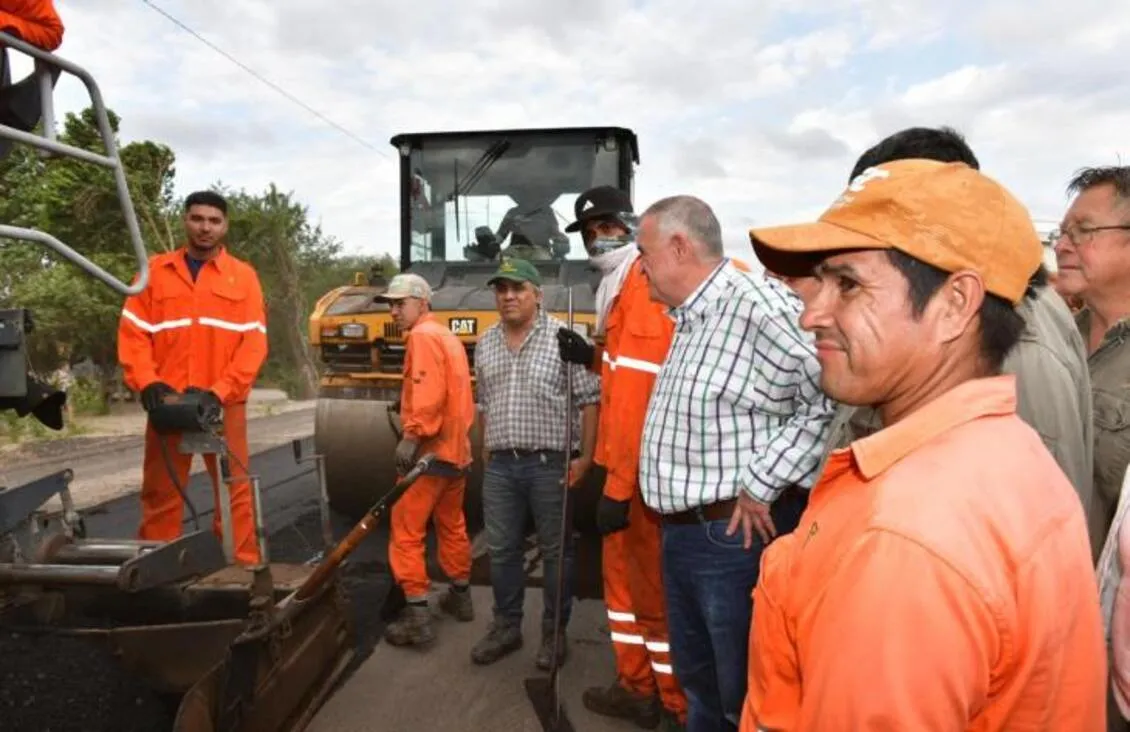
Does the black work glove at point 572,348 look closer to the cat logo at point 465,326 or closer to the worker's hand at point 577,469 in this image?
the worker's hand at point 577,469

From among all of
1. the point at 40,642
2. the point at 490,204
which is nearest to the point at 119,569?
the point at 40,642

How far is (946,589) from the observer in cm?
74

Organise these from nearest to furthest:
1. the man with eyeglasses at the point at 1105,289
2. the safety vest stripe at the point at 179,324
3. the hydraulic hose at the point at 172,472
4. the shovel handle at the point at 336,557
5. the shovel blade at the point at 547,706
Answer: the man with eyeglasses at the point at 1105,289
the shovel handle at the point at 336,557
the shovel blade at the point at 547,706
the hydraulic hose at the point at 172,472
the safety vest stripe at the point at 179,324

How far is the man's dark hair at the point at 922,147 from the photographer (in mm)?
2000

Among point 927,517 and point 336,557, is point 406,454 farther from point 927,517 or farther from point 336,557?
point 927,517

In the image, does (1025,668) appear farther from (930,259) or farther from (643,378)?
(643,378)

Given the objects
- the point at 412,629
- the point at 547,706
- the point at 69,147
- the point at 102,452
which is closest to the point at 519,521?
the point at 412,629

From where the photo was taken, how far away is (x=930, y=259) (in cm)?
92

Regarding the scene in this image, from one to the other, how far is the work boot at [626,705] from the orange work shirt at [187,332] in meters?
2.33

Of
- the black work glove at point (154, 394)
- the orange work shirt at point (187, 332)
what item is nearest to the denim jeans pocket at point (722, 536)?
the black work glove at point (154, 394)

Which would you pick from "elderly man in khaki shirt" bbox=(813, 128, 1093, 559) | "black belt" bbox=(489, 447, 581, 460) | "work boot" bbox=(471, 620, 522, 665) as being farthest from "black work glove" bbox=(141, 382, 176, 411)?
"elderly man in khaki shirt" bbox=(813, 128, 1093, 559)

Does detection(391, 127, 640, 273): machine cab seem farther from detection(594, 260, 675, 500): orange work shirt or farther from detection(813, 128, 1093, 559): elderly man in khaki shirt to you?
detection(813, 128, 1093, 559): elderly man in khaki shirt

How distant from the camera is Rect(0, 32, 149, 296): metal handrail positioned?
86.0 inches

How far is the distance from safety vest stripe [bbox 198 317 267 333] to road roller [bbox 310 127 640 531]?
1012 mm
